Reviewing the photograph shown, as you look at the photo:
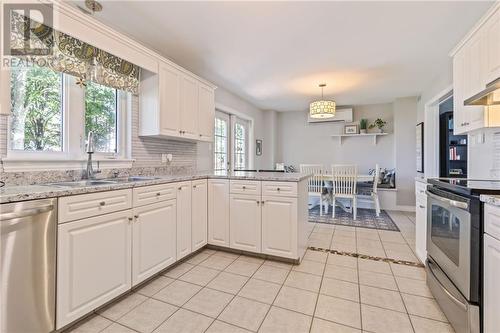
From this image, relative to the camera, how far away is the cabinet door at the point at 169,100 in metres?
2.56

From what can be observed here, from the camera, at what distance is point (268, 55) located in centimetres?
299

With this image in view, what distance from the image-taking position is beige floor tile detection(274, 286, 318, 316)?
5.63ft

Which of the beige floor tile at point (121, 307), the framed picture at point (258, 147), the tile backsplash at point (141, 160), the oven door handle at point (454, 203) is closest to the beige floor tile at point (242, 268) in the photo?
the beige floor tile at point (121, 307)

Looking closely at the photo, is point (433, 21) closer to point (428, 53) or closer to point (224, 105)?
point (428, 53)

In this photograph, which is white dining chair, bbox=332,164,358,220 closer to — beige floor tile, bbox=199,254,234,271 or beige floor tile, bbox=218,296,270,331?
beige floor tile, bbox=199,254,234,271

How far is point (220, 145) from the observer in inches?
181

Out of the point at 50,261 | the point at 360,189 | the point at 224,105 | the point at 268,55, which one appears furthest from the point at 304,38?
the point at 360,189

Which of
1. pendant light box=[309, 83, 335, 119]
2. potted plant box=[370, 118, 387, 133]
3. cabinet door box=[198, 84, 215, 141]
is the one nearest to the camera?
cabinet door box=[198, 84, 215, 141]

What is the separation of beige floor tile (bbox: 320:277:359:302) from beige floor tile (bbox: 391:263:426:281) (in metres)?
0.56

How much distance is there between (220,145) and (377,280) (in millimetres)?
3337

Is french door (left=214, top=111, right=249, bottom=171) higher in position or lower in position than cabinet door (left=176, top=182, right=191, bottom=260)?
higher

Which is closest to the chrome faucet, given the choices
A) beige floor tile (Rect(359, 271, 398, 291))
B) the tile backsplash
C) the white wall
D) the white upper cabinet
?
the tile backsplash

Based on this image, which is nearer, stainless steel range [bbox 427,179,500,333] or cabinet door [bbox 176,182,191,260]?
stainless steel range [bbox 427,179,500,333]

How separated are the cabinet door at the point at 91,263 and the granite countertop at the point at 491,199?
2234 mm
